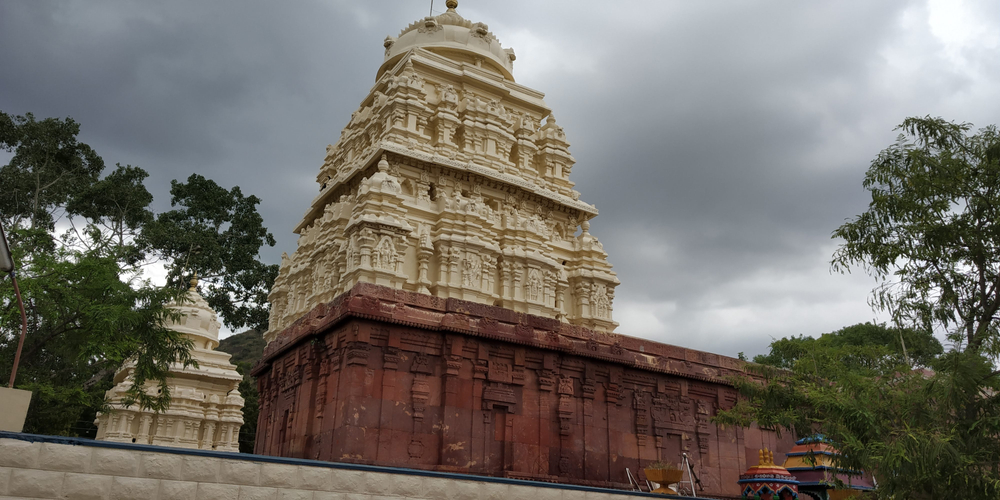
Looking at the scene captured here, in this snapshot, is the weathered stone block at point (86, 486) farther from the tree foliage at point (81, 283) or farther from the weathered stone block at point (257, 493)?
the tree foliage at point (81, 283)

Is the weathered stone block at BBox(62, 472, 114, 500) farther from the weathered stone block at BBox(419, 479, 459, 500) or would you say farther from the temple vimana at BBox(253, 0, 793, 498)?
the temple vimana at BBox(253, 0, 793, 498)

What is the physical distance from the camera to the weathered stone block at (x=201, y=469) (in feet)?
30.9

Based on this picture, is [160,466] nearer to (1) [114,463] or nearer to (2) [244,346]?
(1) [114,463]

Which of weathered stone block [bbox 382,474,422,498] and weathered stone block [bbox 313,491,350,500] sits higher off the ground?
weathered stone block [bbox 382,474,422,498]

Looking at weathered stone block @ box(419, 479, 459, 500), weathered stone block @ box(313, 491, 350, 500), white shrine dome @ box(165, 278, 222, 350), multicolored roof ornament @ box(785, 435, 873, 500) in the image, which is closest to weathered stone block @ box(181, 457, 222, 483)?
weathered stone block @ box(313, 491, 350, 500)

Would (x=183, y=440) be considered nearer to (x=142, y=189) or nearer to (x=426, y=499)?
(x=142, y=189)

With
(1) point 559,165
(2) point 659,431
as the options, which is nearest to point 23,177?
(1) point 559,165

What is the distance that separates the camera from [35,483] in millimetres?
8586

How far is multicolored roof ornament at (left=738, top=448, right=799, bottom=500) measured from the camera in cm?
1792

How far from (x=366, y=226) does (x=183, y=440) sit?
15.6 metres

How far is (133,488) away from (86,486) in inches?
19.9

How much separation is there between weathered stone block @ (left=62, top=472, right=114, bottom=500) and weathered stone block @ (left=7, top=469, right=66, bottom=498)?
80 mm

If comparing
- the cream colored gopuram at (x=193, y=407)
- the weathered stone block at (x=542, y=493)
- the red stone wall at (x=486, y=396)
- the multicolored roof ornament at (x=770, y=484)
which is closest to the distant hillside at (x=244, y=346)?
the cream colored gopuram at (x=193, y=407)

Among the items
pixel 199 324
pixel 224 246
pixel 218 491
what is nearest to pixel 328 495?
pixel 218 491
